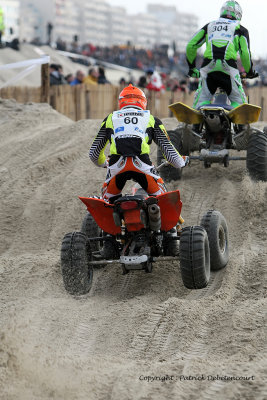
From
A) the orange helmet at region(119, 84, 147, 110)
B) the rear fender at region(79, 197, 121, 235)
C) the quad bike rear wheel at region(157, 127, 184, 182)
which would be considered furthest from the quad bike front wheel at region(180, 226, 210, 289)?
the quad bike rear wheel at region(157, 127, 184, 182)

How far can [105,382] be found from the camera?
13.6 ft

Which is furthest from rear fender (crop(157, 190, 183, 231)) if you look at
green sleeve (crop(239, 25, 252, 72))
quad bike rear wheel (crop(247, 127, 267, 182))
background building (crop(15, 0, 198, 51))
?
background building (crop(15, 0, 198, 51))

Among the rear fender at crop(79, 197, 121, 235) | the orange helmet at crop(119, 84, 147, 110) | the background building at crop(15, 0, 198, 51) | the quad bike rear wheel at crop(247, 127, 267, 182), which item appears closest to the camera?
the rear fender at crop(79, 197, 121, 235)

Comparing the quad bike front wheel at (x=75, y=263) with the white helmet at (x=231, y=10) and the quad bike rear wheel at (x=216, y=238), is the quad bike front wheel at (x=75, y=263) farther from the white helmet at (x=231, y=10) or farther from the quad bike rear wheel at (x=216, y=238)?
the white helmet at (x=231, y=10)

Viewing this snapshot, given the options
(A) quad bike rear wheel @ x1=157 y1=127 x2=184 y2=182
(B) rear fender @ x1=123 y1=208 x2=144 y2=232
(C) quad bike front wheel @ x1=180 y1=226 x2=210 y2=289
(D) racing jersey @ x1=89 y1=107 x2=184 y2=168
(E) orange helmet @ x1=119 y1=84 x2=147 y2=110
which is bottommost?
(A) quad bike rear wheel @ x1=157 y1=127 x2=184 y2=182

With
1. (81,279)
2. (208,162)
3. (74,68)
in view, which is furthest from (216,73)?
(74,68)

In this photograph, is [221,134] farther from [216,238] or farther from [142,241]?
[142,241]

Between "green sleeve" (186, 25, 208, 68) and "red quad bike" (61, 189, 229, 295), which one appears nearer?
"red quad bike" (61, 189, 229, 295)

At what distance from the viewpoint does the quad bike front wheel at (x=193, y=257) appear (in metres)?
5.92

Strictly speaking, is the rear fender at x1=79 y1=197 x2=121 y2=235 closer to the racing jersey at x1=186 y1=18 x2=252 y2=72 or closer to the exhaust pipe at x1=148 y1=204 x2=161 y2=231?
the exhaust pipe at x1=148 y1=204 x2=161 y2=231

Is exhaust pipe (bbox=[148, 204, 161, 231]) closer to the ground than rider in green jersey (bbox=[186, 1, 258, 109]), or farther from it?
closer to the ground

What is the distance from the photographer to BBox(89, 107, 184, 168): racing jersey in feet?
20.3

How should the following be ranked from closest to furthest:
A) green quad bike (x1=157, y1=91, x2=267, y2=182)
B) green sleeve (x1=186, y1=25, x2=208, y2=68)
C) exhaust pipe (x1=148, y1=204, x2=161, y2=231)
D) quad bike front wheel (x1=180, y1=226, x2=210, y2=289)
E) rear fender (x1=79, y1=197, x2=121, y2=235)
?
quad bike front wheel (x1=180, y1=226, x2=210, y2=289), exhaust pipe (x1=148, y1=204, x2=161, y2=231), rear fender (x1=79, y1=197, x2=121, y2=235), green quad bike (x1=157, y1=91, x2=267, y2=182), green sleeve (x1=186, y1=25, x2=208, y2=68)

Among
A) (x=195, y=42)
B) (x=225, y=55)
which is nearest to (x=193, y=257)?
(x=225, y=55)
